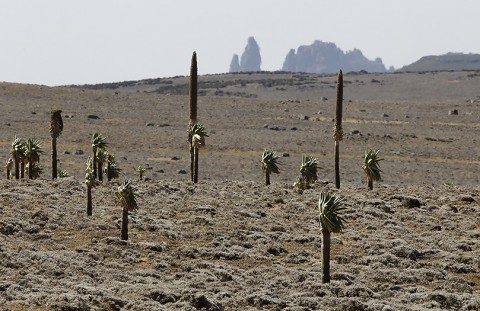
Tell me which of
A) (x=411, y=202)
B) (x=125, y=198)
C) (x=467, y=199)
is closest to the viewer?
(x=125, y=198)

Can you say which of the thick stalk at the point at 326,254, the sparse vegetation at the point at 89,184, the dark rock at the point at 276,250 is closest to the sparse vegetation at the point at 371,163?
the dark rock at the point at 276,250

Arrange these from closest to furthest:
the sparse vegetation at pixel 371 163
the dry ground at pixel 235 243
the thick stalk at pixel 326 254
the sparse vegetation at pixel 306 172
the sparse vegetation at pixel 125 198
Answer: the dry ground at pixel 235 243
the thick stalk at pixel 326 254
the sparse vegetation at pixel 125 198
the sparse vegetation at pixel 371 163
the sparse vegetation at pixel 306 172

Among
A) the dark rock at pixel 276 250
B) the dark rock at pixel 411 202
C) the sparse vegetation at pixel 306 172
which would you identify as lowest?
the dark rock at pixel 276 250

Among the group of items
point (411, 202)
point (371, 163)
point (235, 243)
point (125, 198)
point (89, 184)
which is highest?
point (371, 163)

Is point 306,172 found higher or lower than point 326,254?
higher

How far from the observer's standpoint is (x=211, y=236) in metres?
43.2

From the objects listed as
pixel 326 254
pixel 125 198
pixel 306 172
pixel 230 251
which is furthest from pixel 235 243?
pixel 306 172

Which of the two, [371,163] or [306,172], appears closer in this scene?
[371,163]

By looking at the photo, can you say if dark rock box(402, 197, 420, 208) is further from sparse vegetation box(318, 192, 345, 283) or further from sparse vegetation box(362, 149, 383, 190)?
sparse vegetation box(318, 192, 345, 283)

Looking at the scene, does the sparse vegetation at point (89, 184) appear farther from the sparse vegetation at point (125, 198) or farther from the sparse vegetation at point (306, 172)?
the sparse vegetation at point (306, 172)

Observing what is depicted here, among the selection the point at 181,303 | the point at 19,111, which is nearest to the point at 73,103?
the point at 19,111

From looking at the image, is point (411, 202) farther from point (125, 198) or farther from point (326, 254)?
point (125, 198)

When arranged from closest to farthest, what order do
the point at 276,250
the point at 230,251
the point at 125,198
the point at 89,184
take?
1. the point at 125,198
2. the point at 230,251
3. the point at 276,250
4. the point at 89,184

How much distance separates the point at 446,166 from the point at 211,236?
61610 millimetres
